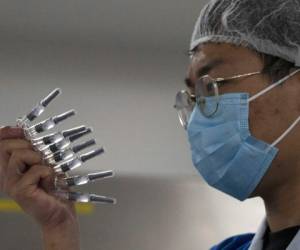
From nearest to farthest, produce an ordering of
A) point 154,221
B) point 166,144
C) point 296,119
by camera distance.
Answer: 1. point 296,119
2. point 154,221
3. point 166,144

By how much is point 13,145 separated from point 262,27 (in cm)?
48

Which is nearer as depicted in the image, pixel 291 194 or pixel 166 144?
pixel 291 194

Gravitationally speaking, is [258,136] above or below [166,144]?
above

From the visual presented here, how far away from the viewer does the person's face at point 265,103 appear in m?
0.83

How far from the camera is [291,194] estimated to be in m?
0.86

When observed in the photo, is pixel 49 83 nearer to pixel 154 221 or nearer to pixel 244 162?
pixel 154 221

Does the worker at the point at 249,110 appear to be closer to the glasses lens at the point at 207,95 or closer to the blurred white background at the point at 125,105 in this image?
the glasses lens at the point at 207,95

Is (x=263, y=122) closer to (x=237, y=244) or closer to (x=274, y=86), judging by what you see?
(x=274, y=86)

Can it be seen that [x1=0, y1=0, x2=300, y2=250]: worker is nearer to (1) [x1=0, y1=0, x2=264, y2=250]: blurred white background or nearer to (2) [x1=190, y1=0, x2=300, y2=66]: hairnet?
(2) [x1=190, y1=0, x2=300, y2=66]: hairnet

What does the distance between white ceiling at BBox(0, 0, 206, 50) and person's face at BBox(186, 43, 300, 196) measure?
728mm

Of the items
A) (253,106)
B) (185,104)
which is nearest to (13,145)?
(185,104)

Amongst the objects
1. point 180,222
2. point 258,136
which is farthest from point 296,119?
point 180,222

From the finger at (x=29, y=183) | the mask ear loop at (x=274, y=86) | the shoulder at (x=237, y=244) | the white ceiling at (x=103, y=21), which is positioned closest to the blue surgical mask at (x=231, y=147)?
the mask ear loop at (x=274, y=86)

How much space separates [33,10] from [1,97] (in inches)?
14.4
